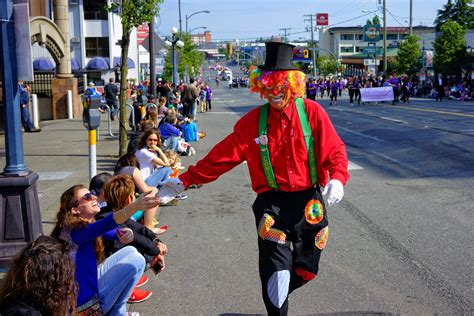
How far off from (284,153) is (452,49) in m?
51.8

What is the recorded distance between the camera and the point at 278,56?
4.80 metres

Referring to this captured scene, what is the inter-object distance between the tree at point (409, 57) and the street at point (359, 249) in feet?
179

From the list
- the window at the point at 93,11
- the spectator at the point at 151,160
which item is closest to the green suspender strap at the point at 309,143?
the spectator at the point at 151,160

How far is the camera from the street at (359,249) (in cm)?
546

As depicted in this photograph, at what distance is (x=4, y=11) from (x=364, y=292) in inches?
169

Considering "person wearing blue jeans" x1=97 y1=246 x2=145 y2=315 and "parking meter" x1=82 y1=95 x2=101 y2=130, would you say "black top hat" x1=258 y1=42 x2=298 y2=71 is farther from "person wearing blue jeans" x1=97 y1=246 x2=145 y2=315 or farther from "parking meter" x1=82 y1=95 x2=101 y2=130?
"parking meter" x1=82 y1=95 x2=101 y2=130

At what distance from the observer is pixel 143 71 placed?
225 feet

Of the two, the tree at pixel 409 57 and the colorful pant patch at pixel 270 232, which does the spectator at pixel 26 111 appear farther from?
the tree at pixel 409 57

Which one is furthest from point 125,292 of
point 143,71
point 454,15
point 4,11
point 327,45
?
point 327,45

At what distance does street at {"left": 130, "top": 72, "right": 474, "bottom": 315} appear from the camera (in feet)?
17.9

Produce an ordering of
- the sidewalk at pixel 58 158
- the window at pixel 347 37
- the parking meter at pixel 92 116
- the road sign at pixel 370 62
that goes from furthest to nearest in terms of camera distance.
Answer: the window at pixel 347 37, the road sign at pixel 370 62, the sidewalk at pixel 58 158, the parking meter at pixel 92 116

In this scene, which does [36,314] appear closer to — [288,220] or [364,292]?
[288,220]

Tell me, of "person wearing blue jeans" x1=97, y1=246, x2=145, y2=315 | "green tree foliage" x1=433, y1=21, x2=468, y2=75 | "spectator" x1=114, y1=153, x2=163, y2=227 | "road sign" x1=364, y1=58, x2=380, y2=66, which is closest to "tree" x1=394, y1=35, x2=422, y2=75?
"green tree foliage" x1=433, y1=21, x2=468, y2=75

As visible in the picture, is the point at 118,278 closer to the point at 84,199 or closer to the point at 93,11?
the point at 84,199
